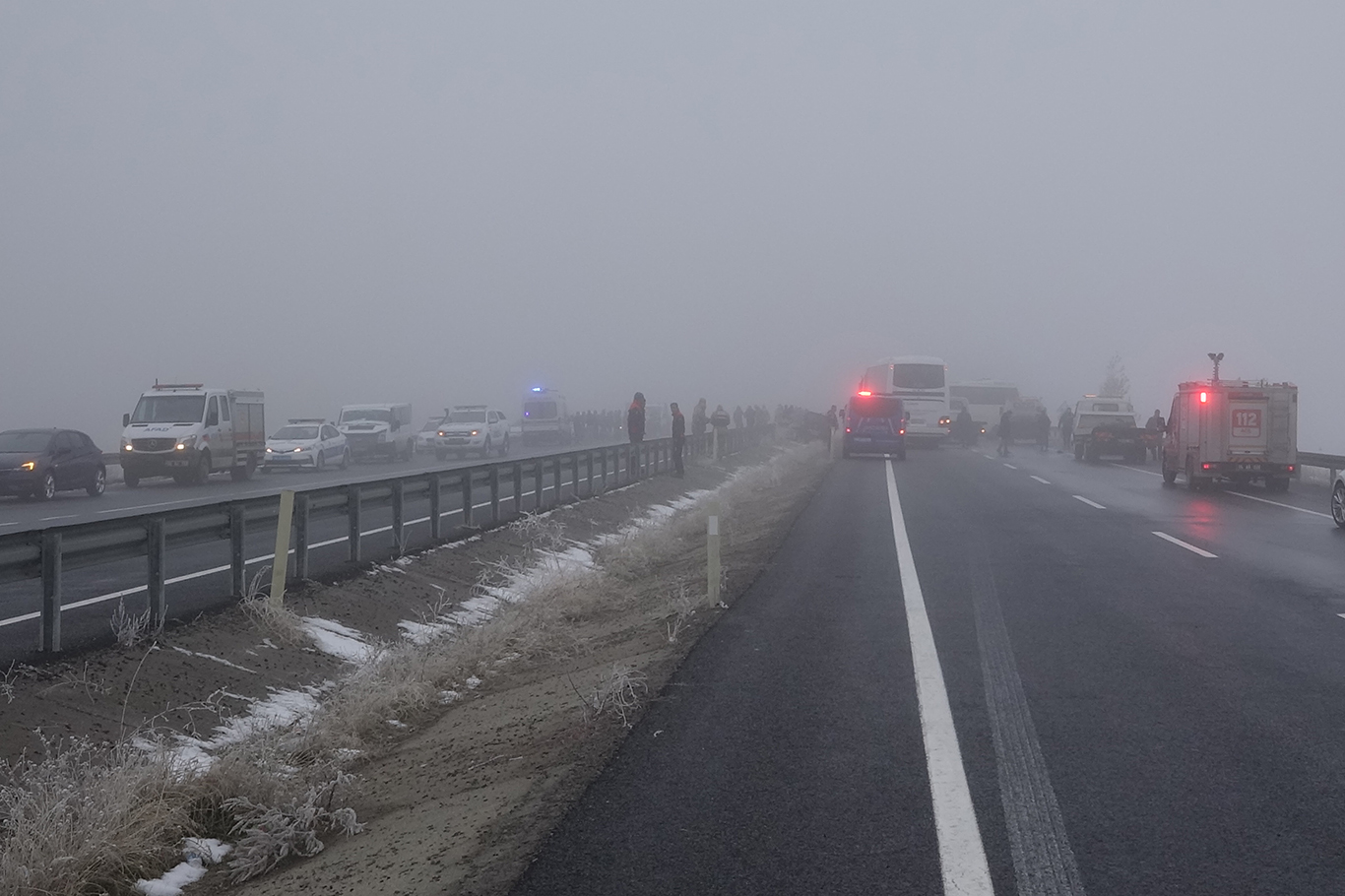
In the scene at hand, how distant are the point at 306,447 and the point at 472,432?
9.07 metres

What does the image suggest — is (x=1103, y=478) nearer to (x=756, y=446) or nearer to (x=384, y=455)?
(x=756, y=446)

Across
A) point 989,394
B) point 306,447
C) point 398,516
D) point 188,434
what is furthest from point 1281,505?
point 989,394

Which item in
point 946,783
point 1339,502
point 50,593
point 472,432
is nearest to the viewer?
point 946,783

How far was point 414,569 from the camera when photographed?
13242mm

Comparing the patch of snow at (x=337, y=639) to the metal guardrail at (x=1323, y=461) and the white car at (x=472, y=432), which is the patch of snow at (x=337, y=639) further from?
the white car at (x=472, y=432)

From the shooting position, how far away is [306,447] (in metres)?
36.6

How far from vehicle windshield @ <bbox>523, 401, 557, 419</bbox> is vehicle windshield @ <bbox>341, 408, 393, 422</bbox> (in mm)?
14601

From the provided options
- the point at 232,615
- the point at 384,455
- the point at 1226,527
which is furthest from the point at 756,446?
the point at 232,615

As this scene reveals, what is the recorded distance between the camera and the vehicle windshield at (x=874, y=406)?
42.7 metres

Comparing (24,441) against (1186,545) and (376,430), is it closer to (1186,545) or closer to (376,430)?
(376,430)

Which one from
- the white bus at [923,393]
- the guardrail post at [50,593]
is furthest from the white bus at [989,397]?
the guardrail post at [50,593]

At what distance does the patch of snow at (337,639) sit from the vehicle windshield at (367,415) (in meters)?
34.7

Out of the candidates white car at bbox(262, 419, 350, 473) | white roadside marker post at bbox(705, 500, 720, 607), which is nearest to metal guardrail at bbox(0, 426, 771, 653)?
white roadside marker post at bbox(705, 500, 720, 607)

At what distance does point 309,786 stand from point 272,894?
1.05 m
